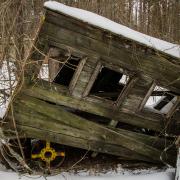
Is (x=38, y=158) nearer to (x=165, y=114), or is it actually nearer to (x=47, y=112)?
(x=47, y=112)

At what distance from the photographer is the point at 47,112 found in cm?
596

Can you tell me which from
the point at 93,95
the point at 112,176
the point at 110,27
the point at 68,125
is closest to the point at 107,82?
the point at 93,95

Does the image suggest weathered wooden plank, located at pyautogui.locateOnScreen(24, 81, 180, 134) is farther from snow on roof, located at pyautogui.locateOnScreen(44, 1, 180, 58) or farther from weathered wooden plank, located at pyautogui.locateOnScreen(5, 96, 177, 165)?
snow on roof, located at pyautogui.locateOnScreen(44, 1, 180, 58)

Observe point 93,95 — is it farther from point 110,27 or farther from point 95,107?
point 110,27

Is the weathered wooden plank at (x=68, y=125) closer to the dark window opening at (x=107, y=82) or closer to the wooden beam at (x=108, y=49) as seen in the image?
the wooden beam at (x=108, y=49)

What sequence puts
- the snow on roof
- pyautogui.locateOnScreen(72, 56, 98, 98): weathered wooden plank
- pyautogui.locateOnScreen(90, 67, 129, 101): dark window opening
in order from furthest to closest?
pyautogui.locateOnScreen(90, 67, 129, 101): dark window opening
pyautogui.locateOnScreen(72, 56, 98, 98): weathered wooden plank
the snow on roof

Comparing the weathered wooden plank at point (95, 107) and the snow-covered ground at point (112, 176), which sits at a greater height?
the weathered wooden plank at point (95, 107)

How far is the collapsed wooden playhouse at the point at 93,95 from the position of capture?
18.3ft

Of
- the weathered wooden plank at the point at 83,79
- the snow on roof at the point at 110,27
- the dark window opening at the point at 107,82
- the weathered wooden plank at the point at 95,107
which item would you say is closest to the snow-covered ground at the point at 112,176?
the weathered wooden plank at the point at 95,107

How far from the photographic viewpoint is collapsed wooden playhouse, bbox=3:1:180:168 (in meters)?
5.57

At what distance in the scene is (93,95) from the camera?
6027 millimetres

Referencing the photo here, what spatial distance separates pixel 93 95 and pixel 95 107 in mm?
210

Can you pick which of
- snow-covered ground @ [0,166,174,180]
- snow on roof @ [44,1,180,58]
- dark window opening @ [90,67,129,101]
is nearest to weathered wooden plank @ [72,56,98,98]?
snow on roof @ [44,1,180,58]

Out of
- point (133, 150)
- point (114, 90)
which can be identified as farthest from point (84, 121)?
point (114, 90)
